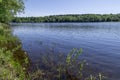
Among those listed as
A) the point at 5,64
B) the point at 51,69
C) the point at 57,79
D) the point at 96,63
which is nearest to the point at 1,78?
the point at 5,64

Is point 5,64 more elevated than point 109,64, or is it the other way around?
point 5,64

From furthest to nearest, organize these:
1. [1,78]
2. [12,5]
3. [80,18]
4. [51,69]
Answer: [80,18], [12,5], [51,69], [1,78]

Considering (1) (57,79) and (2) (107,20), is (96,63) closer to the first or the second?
(1) (57,79)

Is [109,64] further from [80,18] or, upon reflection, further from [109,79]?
[80,18]

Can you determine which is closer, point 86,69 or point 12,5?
point 86,69

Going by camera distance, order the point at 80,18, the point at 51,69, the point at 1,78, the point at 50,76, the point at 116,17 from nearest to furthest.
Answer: the point at 1,78 < the point at 50,76 < the point at 51,69 < the point at 116,17 < the point at 80,18

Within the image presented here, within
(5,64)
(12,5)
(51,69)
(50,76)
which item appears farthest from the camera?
(12,5)

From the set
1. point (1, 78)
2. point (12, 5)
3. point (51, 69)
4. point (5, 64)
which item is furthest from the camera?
point (12, 5)

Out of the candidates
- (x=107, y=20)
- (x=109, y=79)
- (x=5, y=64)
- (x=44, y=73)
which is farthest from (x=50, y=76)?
(x=107, y=20)

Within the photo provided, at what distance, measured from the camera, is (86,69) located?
13.9 m

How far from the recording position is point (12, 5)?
29375 mm

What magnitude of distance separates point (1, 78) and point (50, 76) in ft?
13.5

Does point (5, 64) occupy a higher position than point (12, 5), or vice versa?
point (12, 5)

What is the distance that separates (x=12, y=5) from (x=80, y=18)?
171 metres
